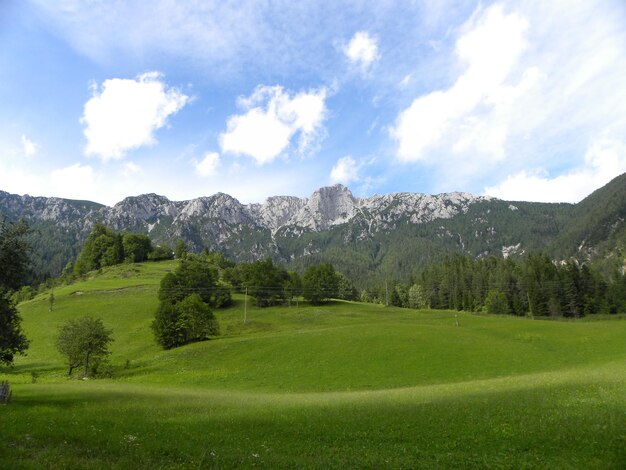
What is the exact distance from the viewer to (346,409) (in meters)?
29.4

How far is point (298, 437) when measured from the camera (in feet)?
71.6

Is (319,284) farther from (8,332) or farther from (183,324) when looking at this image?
(8,332)

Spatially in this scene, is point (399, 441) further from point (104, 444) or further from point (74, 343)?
point (74, 343)

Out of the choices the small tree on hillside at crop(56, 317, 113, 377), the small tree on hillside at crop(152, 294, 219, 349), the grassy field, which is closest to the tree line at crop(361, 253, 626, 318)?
the grassy field

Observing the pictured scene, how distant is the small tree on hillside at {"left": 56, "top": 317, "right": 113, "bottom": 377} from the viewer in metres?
69.9

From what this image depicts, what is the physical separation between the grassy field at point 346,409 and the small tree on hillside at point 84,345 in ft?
12.9

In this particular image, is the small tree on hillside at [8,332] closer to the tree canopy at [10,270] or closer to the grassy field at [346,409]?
the tree canopy at [10,270]

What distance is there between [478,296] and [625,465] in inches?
6720

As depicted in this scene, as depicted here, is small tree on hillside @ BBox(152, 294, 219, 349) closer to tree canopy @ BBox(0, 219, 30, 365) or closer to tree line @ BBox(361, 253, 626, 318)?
tree canopy @ BBox(0, 219, 30, 365)

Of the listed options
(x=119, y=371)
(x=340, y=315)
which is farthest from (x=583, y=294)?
(x=119, y=371)

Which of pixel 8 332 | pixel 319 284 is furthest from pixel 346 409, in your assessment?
pixel 319 284

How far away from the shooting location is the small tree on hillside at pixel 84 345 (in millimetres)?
69875

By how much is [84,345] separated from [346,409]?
59.4 m

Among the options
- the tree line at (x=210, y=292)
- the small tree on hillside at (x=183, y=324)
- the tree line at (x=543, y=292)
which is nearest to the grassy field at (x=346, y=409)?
the small tree on hillside at (x=183, y=324)
